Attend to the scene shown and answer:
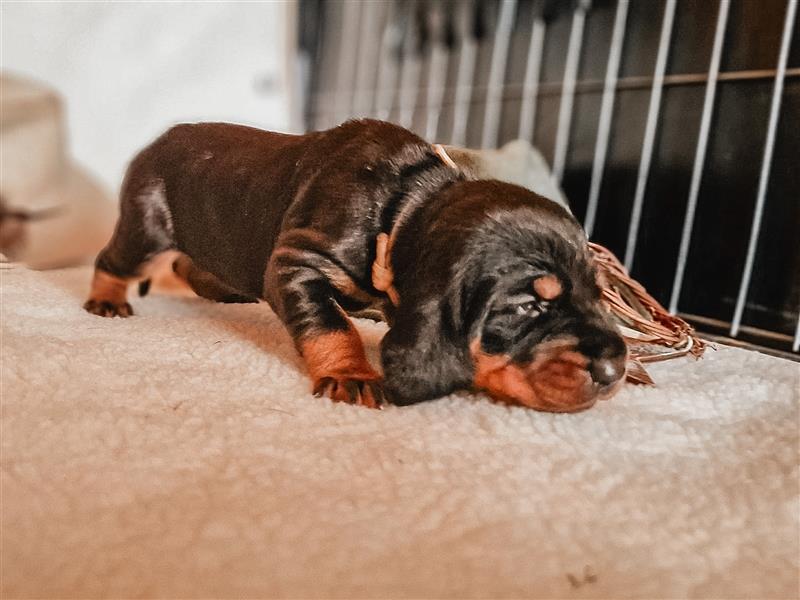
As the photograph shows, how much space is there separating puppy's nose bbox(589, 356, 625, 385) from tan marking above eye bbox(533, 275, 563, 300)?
0.42 feet

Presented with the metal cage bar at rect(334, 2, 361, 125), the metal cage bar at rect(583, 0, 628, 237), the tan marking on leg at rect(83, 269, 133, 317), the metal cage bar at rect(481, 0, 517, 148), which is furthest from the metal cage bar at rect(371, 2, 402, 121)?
the tan marking on leg at rect(83, 269, 133, 317)

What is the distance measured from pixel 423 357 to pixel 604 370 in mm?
287

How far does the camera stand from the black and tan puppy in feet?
4.00

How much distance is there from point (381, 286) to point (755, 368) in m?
0.84

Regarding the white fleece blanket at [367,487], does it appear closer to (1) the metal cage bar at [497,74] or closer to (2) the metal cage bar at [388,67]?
(1) the metal cage bar at [497,74]

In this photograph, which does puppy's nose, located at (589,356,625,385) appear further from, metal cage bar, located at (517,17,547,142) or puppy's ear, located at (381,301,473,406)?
metal cage bar, located at (517,17,547,142)

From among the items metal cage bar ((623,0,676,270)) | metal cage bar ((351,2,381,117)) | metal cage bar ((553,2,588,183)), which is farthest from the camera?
metal cage bar ((351,2,381,117))

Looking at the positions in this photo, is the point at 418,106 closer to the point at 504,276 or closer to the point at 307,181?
the point at 307,181

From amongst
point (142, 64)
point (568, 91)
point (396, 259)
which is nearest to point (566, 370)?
point (396, 259)

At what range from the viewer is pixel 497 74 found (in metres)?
2.95

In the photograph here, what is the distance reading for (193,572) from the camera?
2.64ft

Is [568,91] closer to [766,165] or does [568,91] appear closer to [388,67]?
[766,165]

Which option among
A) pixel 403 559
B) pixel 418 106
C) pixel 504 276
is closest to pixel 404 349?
pixel 504 276

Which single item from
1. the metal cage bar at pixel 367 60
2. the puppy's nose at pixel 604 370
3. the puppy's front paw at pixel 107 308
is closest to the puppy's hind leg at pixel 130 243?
the puppy's front paw at pixel 107 308
